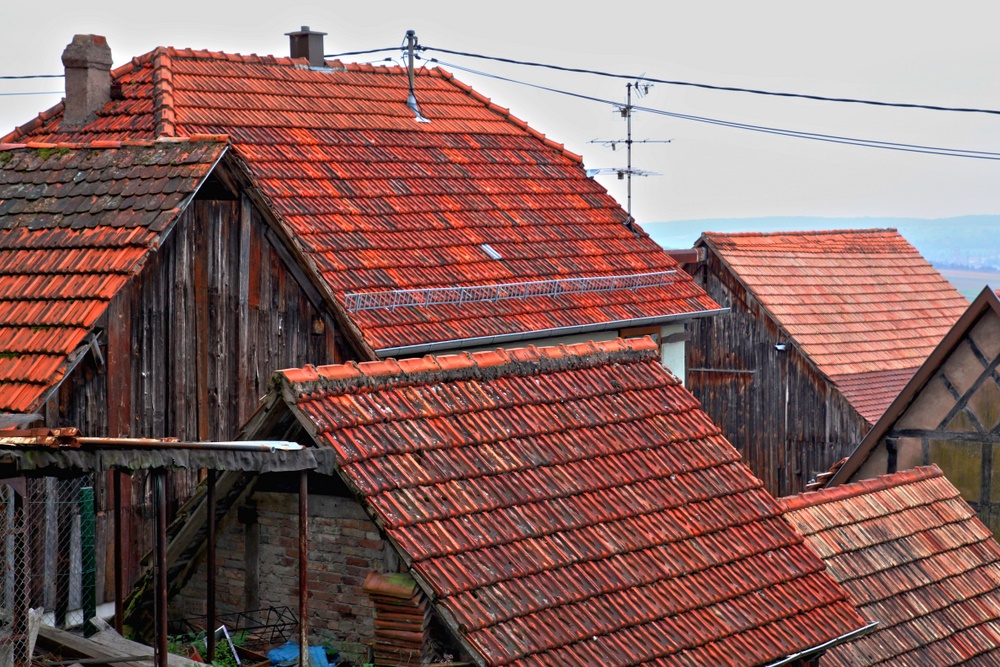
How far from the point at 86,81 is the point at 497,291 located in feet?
16.7

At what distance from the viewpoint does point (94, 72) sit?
15.7 m

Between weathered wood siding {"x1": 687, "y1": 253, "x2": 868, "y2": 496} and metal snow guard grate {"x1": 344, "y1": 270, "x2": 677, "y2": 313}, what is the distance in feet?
23.0

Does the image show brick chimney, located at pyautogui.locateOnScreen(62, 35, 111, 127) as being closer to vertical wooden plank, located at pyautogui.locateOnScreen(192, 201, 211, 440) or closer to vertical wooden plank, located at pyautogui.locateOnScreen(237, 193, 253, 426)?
vertical wooden plank, located at pyautogui.locateOnScreen(237, 193, 253, 426)

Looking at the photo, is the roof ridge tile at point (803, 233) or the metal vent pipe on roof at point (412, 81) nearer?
the metal vent pipe on roof at point (412, 81)

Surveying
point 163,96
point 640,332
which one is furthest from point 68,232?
point 640,332

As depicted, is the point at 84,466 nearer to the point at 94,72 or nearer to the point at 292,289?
the point at 292,289

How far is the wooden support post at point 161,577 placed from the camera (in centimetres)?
734

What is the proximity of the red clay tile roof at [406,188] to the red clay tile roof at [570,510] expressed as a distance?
13.2ft

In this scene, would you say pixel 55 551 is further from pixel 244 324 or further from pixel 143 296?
pixel 244 324

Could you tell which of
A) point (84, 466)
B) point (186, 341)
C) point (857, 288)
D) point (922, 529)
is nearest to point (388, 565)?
point (84, 466)

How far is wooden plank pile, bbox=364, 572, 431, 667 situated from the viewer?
822cm

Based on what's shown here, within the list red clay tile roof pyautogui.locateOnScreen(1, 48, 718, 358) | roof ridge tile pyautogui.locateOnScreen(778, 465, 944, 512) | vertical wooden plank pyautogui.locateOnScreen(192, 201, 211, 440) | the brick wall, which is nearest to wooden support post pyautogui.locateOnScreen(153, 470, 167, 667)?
the brick wall

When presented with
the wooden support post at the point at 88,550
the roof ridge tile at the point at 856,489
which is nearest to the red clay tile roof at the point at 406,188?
the wooden support post at the point at 88,550

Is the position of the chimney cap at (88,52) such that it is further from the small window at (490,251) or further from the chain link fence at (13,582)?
the chain link fence at (13,582)
